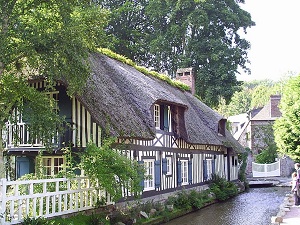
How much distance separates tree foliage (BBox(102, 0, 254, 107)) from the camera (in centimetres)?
3130

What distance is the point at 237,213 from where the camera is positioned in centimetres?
1642

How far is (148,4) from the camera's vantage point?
113 feet

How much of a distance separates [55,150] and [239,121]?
1749 inches

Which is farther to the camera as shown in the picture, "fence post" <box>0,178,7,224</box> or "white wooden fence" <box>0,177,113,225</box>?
"white wooden fence" <box>0,177,113,225</box>

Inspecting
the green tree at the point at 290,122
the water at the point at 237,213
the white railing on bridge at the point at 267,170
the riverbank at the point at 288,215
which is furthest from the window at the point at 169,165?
the white railing on bridge at the point at 267,170

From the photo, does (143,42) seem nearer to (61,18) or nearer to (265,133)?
(265,133)

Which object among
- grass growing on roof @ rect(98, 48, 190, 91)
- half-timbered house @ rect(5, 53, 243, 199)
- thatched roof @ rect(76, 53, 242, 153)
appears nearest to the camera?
thatched roof @ rect(76, 53, 242, 153)

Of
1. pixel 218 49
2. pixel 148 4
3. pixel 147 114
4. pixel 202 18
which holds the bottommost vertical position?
pixel 147 114

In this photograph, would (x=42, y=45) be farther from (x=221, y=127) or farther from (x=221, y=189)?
(x=221, y=127)

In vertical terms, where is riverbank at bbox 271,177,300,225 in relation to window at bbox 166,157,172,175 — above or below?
below

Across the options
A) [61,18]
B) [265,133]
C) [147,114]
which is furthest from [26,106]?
[265,133]

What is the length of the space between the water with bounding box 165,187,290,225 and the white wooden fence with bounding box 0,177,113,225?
392 centimetres

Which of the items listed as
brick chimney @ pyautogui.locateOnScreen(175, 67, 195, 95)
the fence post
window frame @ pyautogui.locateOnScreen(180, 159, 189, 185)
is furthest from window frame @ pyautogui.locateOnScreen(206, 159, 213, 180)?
the fence post

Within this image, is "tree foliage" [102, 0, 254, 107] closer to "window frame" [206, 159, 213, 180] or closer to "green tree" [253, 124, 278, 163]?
"green tree" [253, 124, 278, 163]
